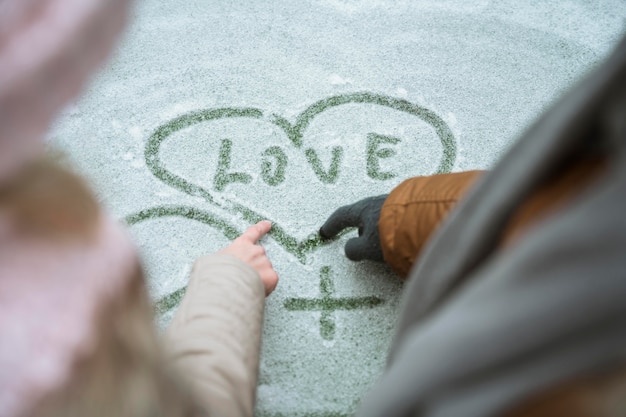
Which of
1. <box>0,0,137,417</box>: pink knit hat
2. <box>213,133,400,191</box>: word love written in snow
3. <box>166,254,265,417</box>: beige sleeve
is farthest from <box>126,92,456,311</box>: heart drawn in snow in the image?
<box>0,0,137,417</box>: pink knit hat

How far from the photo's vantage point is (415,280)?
48cm

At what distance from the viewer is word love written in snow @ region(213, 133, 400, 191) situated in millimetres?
898

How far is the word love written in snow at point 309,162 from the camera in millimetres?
898

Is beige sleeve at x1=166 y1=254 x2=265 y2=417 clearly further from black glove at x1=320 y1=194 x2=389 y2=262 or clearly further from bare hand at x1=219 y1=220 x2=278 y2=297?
black glove at x1=320 y1=194 x2=389 y2=262

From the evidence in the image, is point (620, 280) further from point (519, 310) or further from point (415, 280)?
point (415, 280)

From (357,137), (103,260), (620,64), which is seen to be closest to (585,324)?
(620,64)

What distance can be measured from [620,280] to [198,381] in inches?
15.2

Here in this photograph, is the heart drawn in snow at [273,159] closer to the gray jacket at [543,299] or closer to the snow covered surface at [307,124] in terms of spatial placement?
the snow covered surface at [307,124]

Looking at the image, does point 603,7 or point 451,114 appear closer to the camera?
point 451,114

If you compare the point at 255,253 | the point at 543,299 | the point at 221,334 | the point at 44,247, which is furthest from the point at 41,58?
the point at 255,253

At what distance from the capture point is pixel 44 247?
30 cm

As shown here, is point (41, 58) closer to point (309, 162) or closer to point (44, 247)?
point (44, 247)

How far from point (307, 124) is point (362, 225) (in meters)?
0.24

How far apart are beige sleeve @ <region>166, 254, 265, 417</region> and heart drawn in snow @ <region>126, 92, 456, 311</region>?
0.12 m
